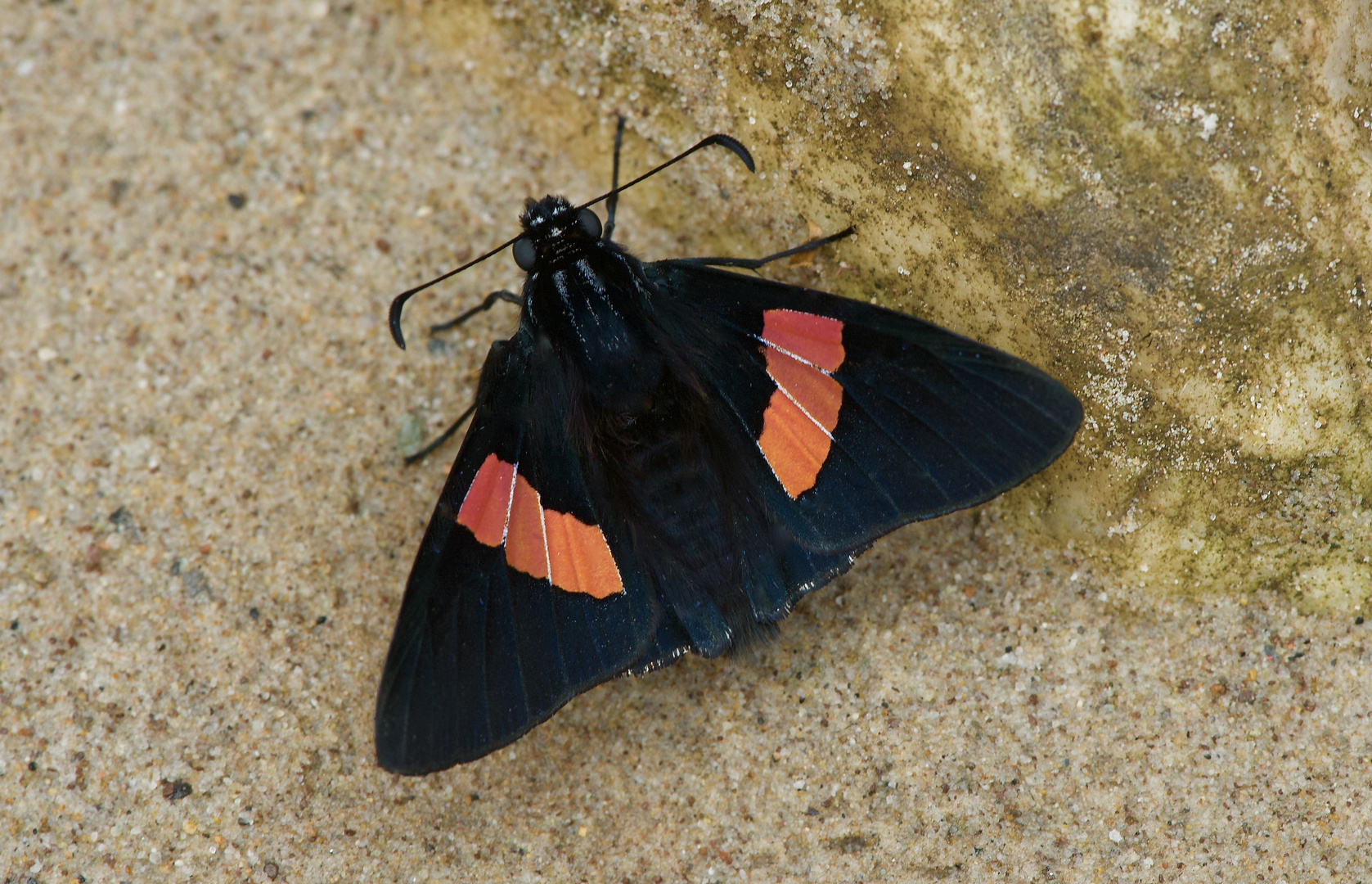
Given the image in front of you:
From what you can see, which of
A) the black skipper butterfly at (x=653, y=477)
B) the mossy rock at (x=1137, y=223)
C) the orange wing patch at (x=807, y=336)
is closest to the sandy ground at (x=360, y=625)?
the mossy rock at (x=1137, y=223)

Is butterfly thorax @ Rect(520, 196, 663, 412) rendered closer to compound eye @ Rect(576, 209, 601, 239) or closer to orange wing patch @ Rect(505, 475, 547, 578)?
compound eye @ Rect(576, 209, 601, 239)

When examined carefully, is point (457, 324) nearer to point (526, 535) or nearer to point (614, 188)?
point (614, 188)

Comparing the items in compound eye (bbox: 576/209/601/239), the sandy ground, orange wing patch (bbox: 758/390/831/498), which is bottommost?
the sandy ground

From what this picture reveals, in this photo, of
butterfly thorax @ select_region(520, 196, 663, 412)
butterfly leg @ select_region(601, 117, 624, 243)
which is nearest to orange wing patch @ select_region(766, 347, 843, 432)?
butterfly thorax @ select_region(520, 196, 663, 412)

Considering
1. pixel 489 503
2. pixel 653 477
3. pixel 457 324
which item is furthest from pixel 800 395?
pixel 457 324

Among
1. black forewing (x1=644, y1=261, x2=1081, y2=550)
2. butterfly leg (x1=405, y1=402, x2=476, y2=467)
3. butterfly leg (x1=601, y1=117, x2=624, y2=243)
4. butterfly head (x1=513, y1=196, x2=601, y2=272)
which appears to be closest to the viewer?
black forewing (x1=644, y1=261, x2=1081, y2=550)
